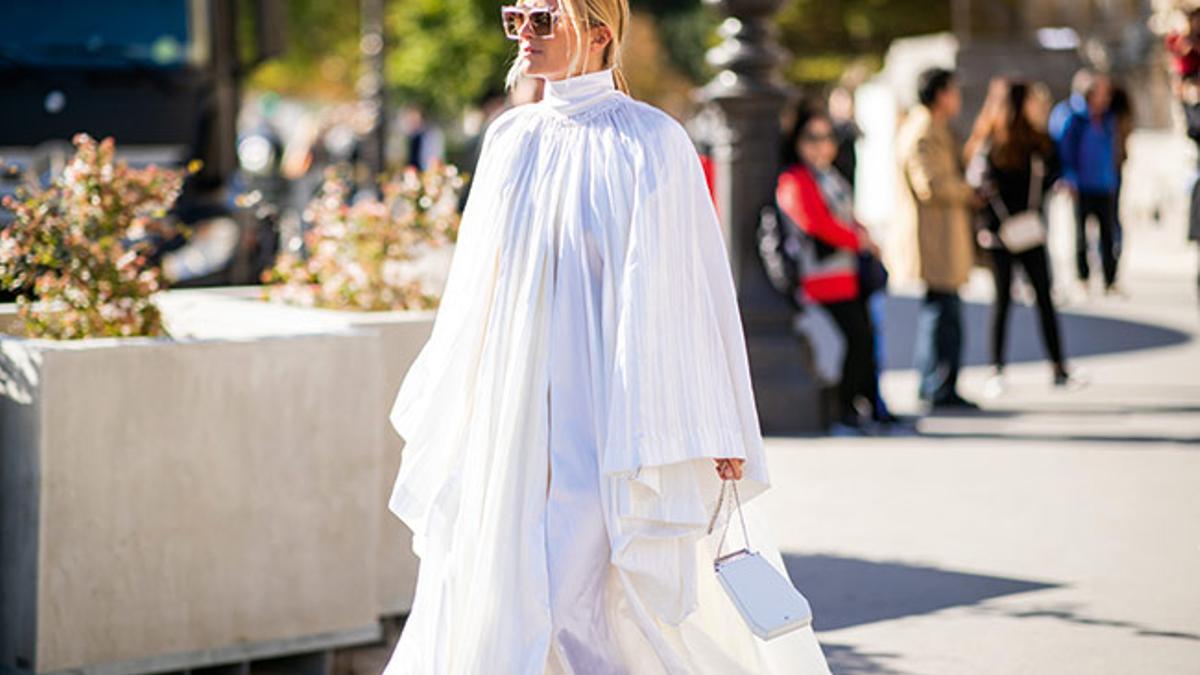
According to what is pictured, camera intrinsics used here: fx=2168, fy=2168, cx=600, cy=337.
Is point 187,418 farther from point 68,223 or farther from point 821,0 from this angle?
point 821,0

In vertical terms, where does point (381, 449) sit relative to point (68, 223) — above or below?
below

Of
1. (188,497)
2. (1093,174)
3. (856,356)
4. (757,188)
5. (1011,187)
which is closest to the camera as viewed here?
(188,497)

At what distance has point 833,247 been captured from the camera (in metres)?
11.4

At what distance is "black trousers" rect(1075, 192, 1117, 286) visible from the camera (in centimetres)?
1797

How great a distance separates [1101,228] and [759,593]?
45.2 ft

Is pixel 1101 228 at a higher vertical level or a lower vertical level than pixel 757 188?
lower

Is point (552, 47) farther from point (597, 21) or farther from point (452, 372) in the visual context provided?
point (452, 372)

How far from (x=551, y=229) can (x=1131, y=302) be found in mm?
13476

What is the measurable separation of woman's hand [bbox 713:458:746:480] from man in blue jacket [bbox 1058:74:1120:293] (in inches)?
535

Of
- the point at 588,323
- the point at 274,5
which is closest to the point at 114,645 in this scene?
the point at 588,323

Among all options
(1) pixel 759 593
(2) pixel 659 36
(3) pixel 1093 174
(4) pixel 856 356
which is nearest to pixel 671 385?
(1) pixel 759 593

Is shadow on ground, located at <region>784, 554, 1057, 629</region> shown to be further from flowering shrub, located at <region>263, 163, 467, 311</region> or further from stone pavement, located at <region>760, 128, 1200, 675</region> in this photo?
flowering shrub, located at <region>263, 163, 467, 311</region>

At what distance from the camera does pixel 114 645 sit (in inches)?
240

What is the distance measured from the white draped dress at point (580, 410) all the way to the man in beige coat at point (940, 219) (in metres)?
7.37
